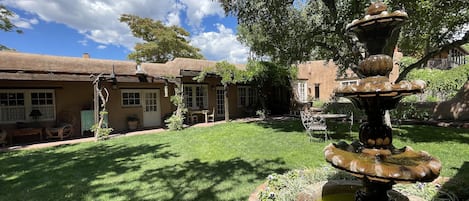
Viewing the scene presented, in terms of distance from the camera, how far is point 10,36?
45.6 feet

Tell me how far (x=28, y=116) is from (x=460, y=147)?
46.6 feet

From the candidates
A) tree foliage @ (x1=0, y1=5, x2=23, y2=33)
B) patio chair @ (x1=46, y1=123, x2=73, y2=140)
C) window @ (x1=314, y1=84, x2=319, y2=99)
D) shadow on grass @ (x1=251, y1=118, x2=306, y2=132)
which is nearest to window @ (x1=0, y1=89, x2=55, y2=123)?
patio chair @ (x1=46, y1=123, x2=73, y2=140)

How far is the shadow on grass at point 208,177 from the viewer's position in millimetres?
3777

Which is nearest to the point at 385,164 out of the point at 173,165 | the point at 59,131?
the point at 173,165

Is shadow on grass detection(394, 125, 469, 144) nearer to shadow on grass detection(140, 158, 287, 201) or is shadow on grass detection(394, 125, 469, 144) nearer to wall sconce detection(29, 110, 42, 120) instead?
shadow on grass detection(140, 158, 287, 201)

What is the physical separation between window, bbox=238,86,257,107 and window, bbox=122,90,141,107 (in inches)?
253

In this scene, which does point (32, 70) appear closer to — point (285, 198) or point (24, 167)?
point (24, 167)

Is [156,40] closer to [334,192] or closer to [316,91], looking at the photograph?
[316,91]

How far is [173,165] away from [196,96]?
884cm

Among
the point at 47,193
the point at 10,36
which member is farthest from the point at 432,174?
the point at 10,36

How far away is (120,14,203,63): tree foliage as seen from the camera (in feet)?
82.3

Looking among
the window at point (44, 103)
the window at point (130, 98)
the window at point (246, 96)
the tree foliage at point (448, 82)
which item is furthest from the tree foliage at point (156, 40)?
the tree foliage at point (448, 82)

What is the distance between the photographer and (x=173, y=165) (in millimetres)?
5375

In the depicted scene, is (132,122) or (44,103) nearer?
(44,103)
